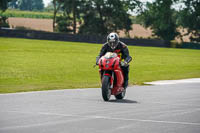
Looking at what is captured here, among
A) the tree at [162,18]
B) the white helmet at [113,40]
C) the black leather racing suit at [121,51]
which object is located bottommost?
the tree at [162,18]

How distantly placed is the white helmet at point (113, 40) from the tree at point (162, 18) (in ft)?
263

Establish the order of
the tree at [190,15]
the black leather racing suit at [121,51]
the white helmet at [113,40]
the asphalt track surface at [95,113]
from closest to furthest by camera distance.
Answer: the asphalt track surface at [95,113]
the white helmet at [113,40]
the black leather racing suit at [121,51]
the tree at [190,15]

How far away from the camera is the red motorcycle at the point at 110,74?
14.2 meters

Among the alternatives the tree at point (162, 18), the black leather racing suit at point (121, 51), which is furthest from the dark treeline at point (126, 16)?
the black leather racing suit at point (121, 51)

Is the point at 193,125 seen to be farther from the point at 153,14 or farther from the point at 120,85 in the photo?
the point at 153,14

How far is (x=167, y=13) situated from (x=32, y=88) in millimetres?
78821

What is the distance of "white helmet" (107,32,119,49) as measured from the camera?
48.8ft

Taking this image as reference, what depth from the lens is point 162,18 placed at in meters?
95.9

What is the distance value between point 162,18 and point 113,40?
81987 millimetres

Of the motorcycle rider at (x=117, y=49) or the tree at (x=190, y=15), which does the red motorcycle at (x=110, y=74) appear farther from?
the tree at (x=190, y=15)

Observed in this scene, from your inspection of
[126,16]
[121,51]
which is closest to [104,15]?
[126,16]

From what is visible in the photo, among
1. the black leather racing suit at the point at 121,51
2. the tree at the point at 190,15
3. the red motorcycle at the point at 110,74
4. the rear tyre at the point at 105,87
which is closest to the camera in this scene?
the rear tyre at the point at 105,87

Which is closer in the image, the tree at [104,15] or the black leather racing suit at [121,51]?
the black leather racing suit at [121,51]

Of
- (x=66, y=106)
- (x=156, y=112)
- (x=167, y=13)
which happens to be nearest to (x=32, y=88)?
(x=66, y=106)
